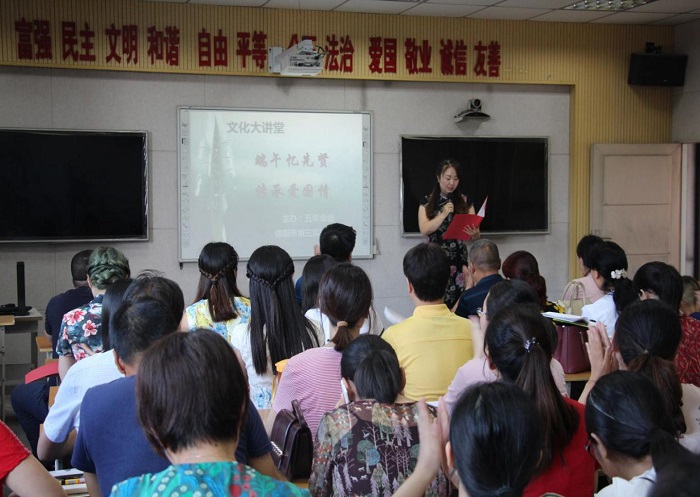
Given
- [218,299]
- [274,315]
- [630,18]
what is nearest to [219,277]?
[218,299]

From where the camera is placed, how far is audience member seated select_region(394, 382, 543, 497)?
1.36 meters

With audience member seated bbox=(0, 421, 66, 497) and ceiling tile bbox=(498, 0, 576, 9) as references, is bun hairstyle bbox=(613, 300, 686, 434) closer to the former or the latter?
audience member seated bbox=(0, 421, 66, 497)

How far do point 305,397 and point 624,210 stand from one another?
560cm

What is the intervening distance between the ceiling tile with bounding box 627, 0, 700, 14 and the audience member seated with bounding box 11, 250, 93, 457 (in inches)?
198

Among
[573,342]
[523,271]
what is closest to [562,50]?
[523,271]

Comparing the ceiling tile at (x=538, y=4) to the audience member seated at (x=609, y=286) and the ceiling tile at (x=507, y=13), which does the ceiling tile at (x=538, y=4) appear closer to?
the ceiling tile at (x=507, y=13)

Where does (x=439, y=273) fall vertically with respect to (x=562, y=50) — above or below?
below

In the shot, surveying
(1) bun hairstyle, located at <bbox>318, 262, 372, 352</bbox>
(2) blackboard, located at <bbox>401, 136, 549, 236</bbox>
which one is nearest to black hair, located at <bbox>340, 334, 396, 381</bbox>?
(1) bun hairstyle, located at <bbox>318, 262, 372, 352</bbox>

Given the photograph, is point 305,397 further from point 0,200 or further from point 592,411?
point 0,200

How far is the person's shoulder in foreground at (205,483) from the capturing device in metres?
1.20

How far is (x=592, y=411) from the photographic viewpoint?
1.80 meters

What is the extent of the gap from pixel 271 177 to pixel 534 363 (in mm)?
4660

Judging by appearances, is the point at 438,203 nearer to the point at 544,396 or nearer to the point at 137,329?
the point at 544,396

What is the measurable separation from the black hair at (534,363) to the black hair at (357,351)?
304mm
